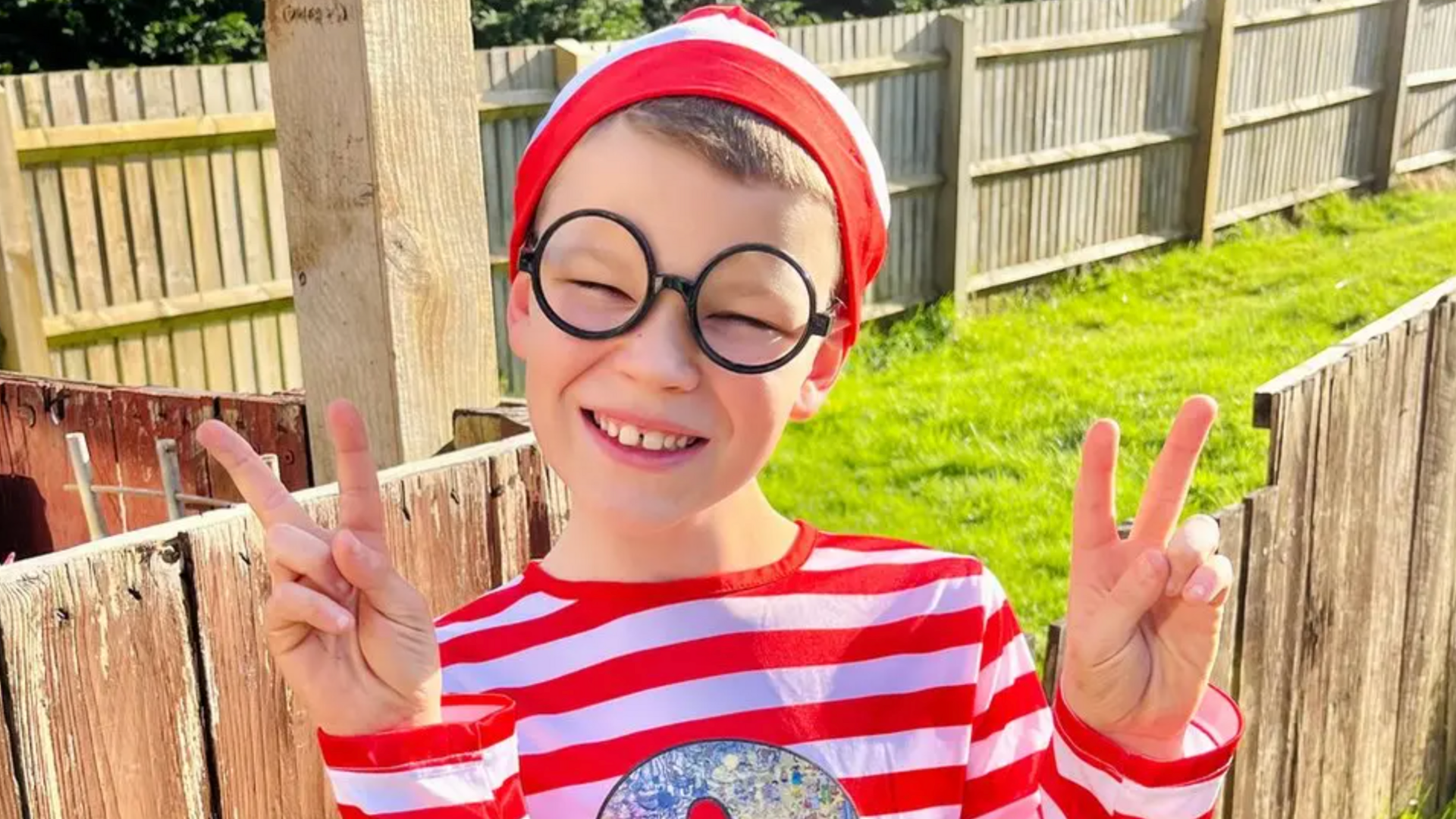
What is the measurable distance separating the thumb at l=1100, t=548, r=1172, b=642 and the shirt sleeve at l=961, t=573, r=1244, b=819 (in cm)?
11

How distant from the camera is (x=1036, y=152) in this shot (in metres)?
9.09

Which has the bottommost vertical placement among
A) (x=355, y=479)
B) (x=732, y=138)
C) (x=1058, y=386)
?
(x=1058, y=386)

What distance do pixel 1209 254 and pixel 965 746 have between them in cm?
912

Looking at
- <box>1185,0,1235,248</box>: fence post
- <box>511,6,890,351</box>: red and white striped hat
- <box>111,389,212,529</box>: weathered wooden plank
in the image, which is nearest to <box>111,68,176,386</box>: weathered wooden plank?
<box>111,389,212,529</box>: weathered wooden plank

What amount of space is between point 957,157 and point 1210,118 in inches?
102

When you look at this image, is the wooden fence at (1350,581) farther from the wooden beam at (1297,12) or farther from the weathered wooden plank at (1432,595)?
the wooden beam at (1297,12)

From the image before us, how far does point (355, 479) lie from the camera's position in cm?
128

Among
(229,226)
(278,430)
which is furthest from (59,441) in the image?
(229,226)

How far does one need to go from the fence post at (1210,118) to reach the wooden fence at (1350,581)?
699 cm

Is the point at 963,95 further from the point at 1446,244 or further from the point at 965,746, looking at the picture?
the point at 965,746

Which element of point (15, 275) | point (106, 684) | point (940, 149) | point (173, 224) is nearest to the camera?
point (106, 684)

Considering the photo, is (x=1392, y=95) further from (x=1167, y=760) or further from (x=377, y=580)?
(x=377, y=580)

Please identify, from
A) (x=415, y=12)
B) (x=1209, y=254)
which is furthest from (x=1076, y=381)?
(x=415, y=12)

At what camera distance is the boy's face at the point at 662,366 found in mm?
1277
